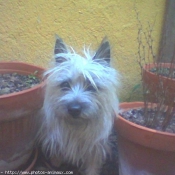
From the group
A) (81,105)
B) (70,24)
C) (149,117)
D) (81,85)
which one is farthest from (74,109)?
(70,24)

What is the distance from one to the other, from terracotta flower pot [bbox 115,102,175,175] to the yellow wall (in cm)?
112

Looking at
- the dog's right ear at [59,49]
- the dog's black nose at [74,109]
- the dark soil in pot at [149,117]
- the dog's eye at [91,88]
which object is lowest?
the dark soil in pot at [149,117]

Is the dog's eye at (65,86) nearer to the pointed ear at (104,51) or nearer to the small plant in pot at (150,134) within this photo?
the pointed ear at (104,51)

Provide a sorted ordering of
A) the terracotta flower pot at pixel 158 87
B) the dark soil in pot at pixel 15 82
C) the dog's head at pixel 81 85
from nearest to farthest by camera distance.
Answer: the dog's head at pixel 81 85 → the terracotta flower pot at pixel 158 87 → the dark soil in pot at pixel 15 82

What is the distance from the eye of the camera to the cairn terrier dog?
6.67ft

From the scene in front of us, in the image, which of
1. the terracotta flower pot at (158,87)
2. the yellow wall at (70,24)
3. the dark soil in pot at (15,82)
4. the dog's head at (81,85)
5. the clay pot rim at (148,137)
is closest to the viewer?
the clay pot rim at (148,137)

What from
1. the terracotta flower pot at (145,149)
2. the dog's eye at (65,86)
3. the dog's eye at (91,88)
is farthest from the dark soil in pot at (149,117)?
the dog's eye at (65,86)

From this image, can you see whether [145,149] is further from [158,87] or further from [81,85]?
[81,85]

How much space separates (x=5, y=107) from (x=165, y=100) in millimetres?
992

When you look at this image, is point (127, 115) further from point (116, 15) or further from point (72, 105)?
point (116, 15)

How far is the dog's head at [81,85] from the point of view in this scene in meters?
2.01

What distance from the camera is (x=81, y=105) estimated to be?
6.46ft

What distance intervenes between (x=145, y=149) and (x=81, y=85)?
54cm

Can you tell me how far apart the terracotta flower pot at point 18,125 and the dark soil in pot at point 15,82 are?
13 cm
